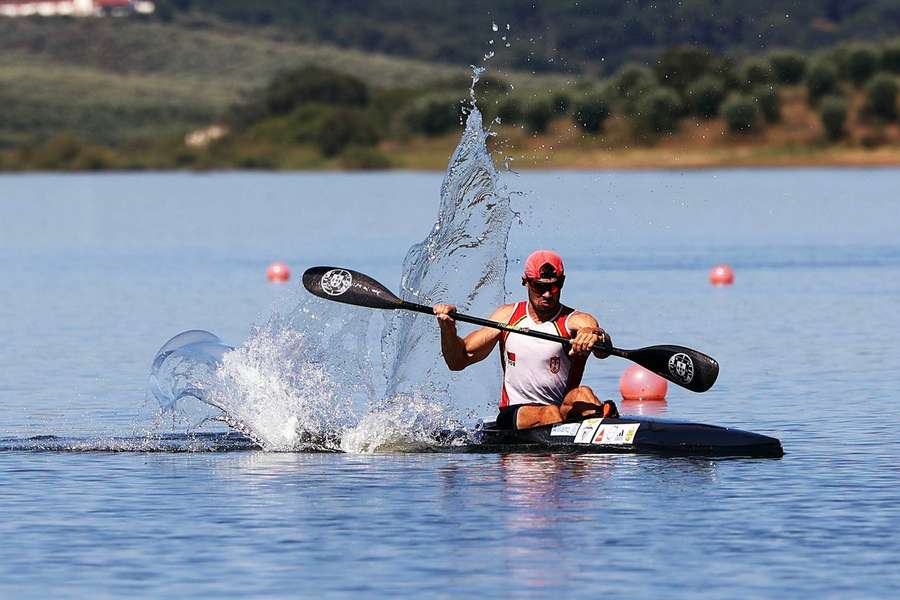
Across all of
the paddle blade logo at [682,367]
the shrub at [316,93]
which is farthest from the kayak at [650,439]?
the shrub at [316,93]

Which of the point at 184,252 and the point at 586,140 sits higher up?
the point at 586,140

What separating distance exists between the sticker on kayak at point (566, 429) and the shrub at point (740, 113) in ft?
330

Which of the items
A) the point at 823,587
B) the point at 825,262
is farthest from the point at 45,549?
the point at 825,262

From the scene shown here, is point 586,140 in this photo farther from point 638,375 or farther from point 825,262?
point 638,375

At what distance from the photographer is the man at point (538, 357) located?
67.5 ft

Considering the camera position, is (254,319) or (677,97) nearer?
(254,319)

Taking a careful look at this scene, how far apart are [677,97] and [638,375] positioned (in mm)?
97745

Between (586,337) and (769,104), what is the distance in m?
105

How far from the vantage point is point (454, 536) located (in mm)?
16766

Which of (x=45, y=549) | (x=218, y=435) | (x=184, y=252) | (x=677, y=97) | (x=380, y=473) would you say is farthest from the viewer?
(x=677, y=97)

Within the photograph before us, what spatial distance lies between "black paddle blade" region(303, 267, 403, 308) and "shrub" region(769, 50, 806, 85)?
10983cm

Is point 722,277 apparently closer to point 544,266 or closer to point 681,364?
point 681,364

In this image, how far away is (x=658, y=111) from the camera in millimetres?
120750

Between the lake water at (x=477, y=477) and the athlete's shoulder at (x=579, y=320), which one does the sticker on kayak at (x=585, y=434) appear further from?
the athlete's shoulder at (x=579, y=320)
